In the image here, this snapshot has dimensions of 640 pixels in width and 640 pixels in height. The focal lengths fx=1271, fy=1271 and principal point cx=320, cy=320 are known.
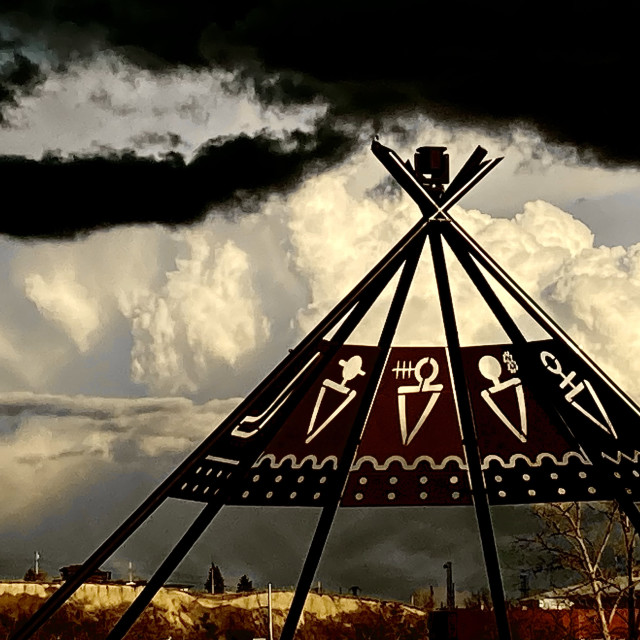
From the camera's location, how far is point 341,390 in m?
5.54

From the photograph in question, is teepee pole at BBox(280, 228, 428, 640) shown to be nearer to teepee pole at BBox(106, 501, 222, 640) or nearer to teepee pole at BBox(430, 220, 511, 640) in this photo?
teepee pole at BBox(430, 220, 511, 640)

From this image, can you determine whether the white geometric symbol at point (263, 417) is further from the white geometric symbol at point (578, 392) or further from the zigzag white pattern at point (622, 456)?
the zigzag white pattern at point (622, 456)

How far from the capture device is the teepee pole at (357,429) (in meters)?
5.24

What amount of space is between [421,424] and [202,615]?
1382 cm

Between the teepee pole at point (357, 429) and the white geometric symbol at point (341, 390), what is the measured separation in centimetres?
10

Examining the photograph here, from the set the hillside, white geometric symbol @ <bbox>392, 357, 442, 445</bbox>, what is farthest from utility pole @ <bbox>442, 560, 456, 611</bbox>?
white geometric symbol @ <bbox>392, 357, 442, 445</bbox>

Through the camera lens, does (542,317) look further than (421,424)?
No

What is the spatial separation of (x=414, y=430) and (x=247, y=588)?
14598 millimetres

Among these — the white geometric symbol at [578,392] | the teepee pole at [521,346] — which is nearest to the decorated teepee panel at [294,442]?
the teepee pole at [521,346]

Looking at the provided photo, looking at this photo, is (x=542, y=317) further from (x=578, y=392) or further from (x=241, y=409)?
(x=241, y=409)

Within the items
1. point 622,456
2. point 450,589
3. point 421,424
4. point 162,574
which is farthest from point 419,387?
point 450,589

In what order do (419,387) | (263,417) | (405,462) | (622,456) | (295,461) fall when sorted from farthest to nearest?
1. (419,387)
2. (405,462)
3. (295,461)
4. (263,417)
5. (622,456)

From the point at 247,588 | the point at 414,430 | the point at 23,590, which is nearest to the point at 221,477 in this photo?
the point at 414,430

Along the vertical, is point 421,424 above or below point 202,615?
below
